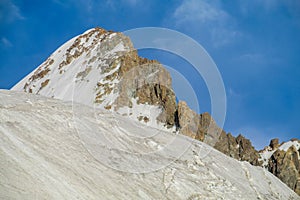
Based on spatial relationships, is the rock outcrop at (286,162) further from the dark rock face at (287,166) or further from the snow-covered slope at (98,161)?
the snow-covered slope at (98,161)

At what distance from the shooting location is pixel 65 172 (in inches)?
779

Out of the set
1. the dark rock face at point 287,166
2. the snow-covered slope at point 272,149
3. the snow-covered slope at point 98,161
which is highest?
the snow-covered slope at point 272,149

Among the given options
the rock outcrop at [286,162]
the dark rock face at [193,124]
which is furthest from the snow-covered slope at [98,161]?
the rock outcrop at [286,162]

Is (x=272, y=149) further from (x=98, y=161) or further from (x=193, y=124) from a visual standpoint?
(x=98, y=161)

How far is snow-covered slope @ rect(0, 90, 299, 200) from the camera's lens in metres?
18.6

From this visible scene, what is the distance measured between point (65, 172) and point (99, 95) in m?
90.5

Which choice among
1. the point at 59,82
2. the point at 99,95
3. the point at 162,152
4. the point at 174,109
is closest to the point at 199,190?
the point at 162,152

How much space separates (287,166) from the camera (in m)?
99.2

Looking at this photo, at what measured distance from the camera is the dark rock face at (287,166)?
95.4 metres

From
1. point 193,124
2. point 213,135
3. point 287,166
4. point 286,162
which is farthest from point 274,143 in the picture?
point 193,124

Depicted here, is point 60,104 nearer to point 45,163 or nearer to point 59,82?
point 45,163

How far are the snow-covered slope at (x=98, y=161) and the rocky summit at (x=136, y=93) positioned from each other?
5306 cm

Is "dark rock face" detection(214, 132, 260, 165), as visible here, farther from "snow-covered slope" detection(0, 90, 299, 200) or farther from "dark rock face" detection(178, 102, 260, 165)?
"snow-covered slope" detection(0, 90, 299, 200)

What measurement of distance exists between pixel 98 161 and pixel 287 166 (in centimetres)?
8904
